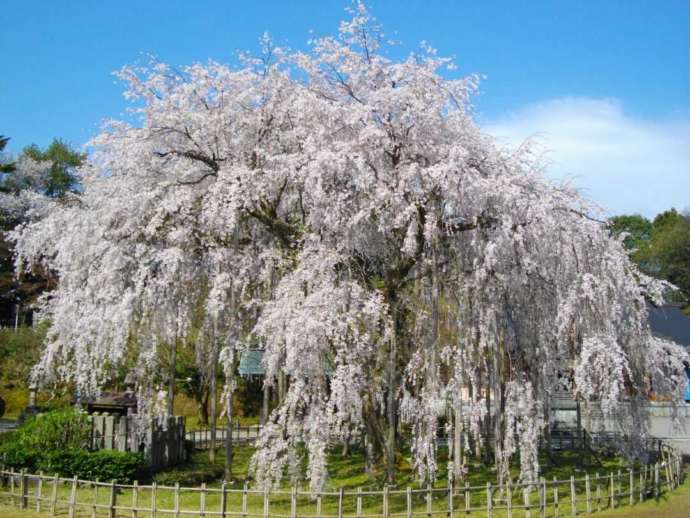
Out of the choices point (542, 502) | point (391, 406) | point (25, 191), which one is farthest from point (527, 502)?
point (25, 191)

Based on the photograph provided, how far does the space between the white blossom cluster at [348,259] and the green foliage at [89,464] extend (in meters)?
1.45

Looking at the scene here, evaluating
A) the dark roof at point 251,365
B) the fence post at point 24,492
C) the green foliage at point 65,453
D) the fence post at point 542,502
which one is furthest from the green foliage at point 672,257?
the fence post at point 24,492

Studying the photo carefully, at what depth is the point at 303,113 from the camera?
15.1 metres

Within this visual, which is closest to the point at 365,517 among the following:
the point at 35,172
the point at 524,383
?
the point at 524,383

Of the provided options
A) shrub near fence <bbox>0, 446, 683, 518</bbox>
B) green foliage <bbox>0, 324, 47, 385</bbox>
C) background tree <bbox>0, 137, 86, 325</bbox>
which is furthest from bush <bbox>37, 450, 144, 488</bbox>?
background tree <bbox>0, 137, 86, 325</bbox>

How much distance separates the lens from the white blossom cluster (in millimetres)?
13453

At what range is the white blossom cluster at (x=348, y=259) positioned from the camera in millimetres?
13453

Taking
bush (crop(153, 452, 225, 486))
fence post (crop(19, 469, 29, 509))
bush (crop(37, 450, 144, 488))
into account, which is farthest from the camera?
bush (crop(153, 452, 225, 486))

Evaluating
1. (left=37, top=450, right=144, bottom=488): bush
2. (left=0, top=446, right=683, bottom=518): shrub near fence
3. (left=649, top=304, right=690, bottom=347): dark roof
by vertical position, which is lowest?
(left=0, top=446, right=683, bottom=518): shrub near fence

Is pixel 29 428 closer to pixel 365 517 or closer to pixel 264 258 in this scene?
pixel 264 258

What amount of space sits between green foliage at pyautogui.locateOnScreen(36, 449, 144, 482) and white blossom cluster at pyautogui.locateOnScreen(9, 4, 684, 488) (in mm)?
1450

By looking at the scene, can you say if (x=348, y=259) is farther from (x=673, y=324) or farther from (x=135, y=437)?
(x=673, y=324)

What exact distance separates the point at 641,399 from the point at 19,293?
34.5 m

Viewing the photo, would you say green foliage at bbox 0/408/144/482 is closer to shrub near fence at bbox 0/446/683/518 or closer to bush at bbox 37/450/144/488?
bush at bbox 37/450/144/488
